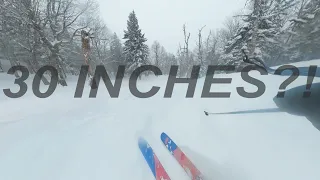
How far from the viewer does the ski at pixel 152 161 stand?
7.06 feet

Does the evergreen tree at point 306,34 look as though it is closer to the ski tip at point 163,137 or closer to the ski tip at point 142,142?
the ski tip at point 163,137

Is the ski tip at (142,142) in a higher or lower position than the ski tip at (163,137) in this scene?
lower

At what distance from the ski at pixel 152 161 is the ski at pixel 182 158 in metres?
0.29

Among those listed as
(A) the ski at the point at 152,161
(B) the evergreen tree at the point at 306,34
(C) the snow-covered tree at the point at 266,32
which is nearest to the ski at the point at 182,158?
(A) the ski at the point at 152,161

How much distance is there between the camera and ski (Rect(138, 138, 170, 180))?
2.15 metres

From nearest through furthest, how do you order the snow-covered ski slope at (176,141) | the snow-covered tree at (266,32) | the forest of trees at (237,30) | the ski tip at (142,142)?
the snow-covered ski slope at (176,141) < the ski tip at (142,142) < the forest of trees at (237,30) < the snow-covered tree at (266,32)

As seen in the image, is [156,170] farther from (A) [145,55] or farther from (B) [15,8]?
(A) [145,55]

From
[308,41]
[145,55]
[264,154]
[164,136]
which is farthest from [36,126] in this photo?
[145,55]

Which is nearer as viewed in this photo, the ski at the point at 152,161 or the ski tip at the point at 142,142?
the ski at the point at 152,161

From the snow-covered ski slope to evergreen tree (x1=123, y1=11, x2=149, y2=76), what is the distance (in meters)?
19.4

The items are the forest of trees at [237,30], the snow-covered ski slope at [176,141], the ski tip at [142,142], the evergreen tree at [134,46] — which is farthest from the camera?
the evergreen tree at [134,46]

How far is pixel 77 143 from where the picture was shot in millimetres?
3018

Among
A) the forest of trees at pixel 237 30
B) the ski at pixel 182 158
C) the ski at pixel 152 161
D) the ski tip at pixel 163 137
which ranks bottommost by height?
the ski at pixel 152 161

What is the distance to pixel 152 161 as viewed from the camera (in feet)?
8.07
